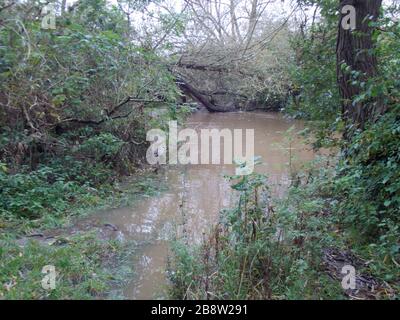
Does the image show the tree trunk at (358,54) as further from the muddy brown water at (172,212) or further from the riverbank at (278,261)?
the riverbank at (278,261)

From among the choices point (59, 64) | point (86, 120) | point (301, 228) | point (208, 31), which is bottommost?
point (301, 228)

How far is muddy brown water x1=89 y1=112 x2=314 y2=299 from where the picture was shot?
3768 mm

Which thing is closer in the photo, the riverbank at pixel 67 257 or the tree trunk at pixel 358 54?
the riverbank at pixel 67 257

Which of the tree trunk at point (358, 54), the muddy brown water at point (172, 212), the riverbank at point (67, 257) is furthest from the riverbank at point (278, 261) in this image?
the tree trunk at point (358, 54)

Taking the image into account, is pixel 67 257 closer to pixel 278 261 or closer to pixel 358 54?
pixel 278 261

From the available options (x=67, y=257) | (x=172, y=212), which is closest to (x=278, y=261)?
(x=67, y=257)

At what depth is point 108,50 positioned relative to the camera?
5.94 metres

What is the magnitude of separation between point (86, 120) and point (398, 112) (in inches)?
194

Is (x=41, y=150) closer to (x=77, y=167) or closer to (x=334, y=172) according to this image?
(x=77, y=167)

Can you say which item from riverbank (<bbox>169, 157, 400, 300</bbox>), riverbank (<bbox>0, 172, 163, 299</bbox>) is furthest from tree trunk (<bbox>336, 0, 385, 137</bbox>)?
riverbank (<bbox>0, 172, 163, 299</bbox>)

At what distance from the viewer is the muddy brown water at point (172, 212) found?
377 centimetres
